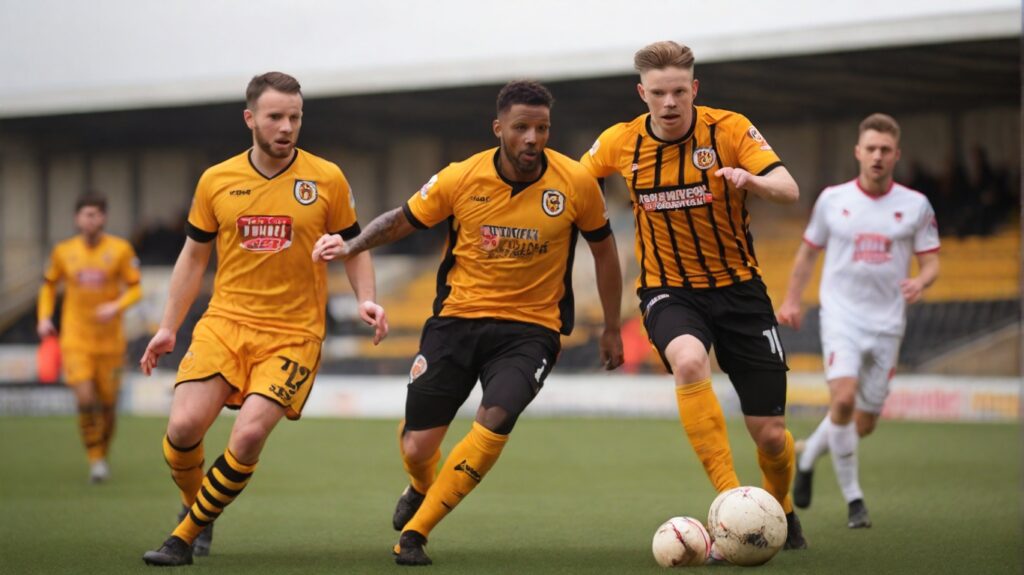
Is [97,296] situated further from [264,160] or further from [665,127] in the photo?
[665,127]

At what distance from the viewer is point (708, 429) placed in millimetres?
6484

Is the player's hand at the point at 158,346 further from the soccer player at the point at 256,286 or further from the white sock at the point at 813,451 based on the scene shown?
the white sock at the point at 813,451

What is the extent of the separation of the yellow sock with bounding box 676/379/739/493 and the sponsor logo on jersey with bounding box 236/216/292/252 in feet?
6.84

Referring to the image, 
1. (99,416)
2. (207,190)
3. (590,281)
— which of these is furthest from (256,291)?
(590,281)

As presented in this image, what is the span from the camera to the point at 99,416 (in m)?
11.9

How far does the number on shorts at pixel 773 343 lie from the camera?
271 inches

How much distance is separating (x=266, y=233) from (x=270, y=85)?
28.6 inches

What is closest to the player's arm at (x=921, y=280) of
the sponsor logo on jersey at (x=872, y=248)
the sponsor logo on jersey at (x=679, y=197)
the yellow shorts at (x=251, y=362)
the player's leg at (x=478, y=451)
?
the sponsor logo on jersey at (x=872, y=248)

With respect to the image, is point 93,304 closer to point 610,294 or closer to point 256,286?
point 256,286

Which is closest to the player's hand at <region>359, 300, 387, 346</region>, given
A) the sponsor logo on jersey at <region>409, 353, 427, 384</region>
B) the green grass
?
the sponsor logo on jersey at <region>409, 353, 427, 384</region>

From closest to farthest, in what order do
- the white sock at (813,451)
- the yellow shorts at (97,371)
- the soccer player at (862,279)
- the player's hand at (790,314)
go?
the player's hand at (790,314) < the soccer player at (862,279) < the white sock at (813,451) < the yellow shorts at (97,371)

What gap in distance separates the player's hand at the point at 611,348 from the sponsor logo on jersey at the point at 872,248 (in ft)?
7.93

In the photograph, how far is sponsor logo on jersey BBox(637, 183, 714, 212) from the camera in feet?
22.2

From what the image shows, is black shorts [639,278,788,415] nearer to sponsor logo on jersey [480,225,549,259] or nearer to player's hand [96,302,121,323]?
sponsor logo on jersey [480,225,549,259]
